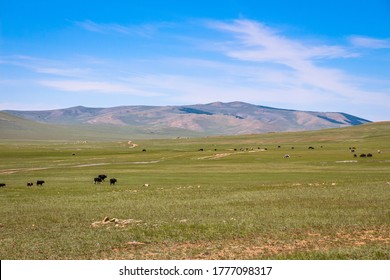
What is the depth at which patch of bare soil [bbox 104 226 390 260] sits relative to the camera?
18203 millimetres

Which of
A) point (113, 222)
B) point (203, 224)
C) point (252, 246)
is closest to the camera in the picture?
point (252, 246)

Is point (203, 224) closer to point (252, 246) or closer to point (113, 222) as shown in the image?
point (113, 222)

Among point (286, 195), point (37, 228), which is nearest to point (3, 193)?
point (37, 228)

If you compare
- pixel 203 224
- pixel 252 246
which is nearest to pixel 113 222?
pixel 203 224

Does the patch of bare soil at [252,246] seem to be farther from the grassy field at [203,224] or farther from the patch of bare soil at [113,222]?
the patch of bare soil at [113,222]

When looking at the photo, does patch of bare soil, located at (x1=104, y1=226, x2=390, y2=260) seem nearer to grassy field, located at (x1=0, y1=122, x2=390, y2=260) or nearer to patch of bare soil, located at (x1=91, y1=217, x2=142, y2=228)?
grassy field, located at (x1=0, y1=122, x2=390, y2=260)

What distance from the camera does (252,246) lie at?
19625mm

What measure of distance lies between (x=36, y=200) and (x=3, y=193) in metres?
7.87
